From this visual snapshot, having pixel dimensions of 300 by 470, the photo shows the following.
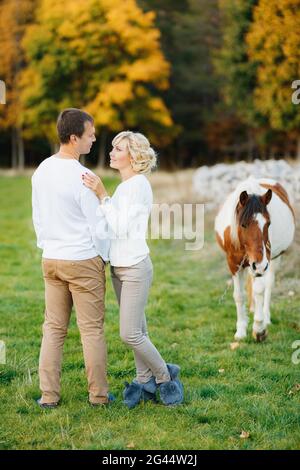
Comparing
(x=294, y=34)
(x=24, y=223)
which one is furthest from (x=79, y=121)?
(x=294, y=34)

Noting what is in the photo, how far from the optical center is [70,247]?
3.98 m

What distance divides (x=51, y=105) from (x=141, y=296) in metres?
26.3

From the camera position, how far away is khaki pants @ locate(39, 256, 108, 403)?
399 centimetres

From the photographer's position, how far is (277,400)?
434 centimetres

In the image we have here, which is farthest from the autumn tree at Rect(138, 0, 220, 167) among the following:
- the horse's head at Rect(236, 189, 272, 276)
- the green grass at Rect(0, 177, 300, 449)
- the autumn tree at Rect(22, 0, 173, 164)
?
the horse's head at Rect(236, 189, 272, 276)

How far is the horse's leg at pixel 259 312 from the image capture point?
18.6 feet

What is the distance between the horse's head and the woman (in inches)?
51.5

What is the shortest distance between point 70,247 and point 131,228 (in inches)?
16.9

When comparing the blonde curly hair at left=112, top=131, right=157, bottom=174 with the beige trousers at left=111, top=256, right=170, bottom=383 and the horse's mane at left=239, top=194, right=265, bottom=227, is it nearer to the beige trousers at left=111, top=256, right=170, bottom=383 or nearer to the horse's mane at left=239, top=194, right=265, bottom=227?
the beige trousers at left=111, top=256, right=170, bottom=383

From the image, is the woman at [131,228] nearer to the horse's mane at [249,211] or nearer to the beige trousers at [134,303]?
the beige trousers at [134,303]

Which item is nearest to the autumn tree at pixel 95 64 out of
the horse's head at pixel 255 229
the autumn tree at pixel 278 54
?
the autumn tree at pixel 278 54

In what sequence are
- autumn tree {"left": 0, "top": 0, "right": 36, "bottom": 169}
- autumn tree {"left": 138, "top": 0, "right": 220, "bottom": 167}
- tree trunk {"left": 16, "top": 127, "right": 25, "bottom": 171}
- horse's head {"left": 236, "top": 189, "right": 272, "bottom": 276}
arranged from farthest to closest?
1. autumn tree {"left": 138, "top": 0, "right": 220, "bottom": 167}
2. tree trunk {"left": 16, "top": 127, "right": 25, "bottom": 171}
3. autumn tree {"left": 0, "top": 0, "right": 36, "bottom": 169}
4. horse's head {"left": 236, "top": 189, "right": 272, "bottom": 276}

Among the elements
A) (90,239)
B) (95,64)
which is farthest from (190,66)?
(90,239)
